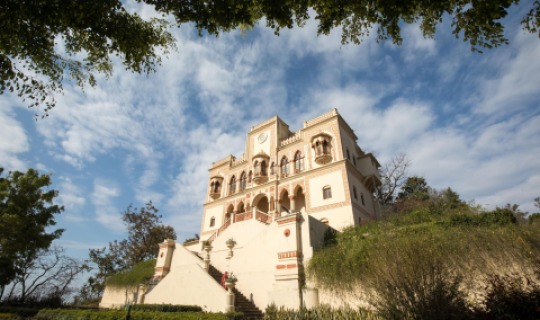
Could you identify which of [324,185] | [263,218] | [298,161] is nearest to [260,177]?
[298,161]

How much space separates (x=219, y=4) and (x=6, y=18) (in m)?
4.77

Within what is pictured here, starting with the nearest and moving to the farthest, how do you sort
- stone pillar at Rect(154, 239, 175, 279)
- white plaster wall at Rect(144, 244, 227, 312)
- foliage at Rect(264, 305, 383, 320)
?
foliage at Rect(264, 305, 383, 320), white plaster wall at Rect(144, 244, 227, 312), stone pillar at Rect(154, 239, 175, 279)

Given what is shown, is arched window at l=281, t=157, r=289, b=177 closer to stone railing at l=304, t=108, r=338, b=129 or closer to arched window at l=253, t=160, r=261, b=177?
arched window at l=253, t=160, r=261, b=177

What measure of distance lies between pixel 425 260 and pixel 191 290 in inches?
452

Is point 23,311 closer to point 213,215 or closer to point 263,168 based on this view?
point 213,215

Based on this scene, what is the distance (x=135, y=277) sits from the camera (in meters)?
19.1

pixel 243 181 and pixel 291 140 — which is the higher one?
pixel 291 140

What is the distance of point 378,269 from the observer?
6.72 meters

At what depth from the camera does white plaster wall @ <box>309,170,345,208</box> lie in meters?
19.4

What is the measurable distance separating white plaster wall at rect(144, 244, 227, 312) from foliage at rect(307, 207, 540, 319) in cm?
456

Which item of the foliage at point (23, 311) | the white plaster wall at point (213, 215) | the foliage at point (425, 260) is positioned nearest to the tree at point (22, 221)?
the foliage at point (23, 311)

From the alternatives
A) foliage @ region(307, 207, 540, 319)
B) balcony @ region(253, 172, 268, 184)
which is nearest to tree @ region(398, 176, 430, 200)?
balcony @ region(253, 172, 268, 184)

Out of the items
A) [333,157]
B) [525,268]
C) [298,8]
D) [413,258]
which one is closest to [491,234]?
[525,268]

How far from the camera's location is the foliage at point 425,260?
5.55 meters
